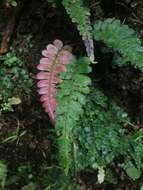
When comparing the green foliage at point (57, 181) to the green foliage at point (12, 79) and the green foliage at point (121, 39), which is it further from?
the green foliage at point (121, 39)

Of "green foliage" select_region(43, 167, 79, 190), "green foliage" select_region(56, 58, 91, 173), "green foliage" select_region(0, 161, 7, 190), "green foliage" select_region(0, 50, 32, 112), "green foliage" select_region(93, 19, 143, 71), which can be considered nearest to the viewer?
"green foliage" select_region(56, 58, 91, 173)

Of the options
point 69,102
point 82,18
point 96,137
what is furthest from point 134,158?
point 82,18

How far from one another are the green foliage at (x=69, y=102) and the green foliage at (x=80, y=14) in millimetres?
218

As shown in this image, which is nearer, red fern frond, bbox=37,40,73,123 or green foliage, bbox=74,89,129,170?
red fern frond, bbox=37,40,73,123

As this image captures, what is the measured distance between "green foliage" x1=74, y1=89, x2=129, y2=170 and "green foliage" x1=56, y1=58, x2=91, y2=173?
0.22m

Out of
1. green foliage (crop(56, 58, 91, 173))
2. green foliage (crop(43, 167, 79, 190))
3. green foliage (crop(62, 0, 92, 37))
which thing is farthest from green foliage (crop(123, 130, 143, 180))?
green foliage (crop(62, 0, 92, 37))

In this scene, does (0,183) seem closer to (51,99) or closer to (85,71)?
(51,99)

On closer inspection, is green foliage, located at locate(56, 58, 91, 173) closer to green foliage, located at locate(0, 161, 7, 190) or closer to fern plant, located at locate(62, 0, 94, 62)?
fern plant, located at locate(62, 0, 94, 62)

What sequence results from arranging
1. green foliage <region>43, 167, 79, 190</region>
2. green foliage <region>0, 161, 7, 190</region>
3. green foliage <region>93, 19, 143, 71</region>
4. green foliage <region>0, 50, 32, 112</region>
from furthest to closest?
green foliage <region>0, 50, 32, 112</region>
green foliage <region>43, 167, 79, 190</region>
green foliage <region>0, 161, 7, 190</region>
green foliage <region>93, 19, 143, 71</region>

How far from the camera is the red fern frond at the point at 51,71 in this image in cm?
344

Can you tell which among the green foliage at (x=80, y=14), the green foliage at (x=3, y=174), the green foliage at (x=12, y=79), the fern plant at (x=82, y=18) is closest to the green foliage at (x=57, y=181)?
the green foliage at (x=3, y=174)

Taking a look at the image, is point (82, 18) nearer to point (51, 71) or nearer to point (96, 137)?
point (51, 71)

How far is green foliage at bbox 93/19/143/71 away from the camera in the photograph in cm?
339

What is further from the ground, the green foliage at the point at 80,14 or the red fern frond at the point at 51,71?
the green foliage at the point at 80,14
